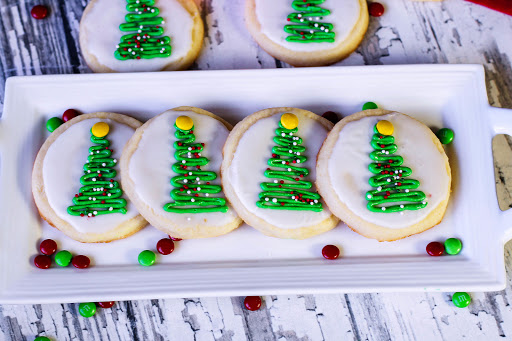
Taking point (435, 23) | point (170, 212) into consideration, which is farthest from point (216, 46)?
point (435, 23)

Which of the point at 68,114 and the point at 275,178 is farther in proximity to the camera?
the point at 68,114

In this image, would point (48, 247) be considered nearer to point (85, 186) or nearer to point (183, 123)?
point (85, 186)

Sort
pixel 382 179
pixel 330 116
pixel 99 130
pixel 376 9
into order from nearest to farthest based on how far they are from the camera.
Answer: pixel 382 179
pixel 99 130
pixel 330 116
pixel 376 9

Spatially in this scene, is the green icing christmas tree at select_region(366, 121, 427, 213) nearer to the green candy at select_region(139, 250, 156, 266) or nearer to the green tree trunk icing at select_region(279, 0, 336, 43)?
the green tree trunk icing at select_region(279, 0, 336, 43)

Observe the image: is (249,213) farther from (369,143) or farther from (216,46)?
(216,46)

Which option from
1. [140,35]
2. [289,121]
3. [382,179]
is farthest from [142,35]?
[382,179]

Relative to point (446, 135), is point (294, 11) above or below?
above
